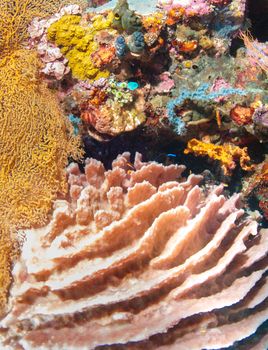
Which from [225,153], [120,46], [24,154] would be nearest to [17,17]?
[120,46]

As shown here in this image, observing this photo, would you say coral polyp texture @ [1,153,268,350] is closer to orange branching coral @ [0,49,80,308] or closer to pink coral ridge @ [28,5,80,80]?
orange branching coral @ [0,49,80,308]

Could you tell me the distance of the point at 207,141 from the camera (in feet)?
10.8

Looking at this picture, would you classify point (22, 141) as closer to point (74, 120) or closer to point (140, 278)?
point (74, 120)

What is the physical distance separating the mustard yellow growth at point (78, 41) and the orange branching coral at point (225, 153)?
1.01 metres

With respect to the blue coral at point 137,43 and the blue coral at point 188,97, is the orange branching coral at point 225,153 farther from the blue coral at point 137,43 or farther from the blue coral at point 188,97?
the blue coral at point 137,43

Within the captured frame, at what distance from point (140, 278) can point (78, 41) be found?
6.43 ft

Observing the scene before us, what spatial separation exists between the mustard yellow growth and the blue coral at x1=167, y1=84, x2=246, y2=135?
616mm

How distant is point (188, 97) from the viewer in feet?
10.2

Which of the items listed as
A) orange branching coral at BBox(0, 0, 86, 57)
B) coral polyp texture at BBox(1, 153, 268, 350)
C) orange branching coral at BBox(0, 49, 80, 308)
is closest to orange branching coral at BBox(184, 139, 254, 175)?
coral polyp texture at BBox(1, 153, 268, 350)

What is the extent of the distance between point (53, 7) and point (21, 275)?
2.18 metres

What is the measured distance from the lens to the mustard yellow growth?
3066 mm

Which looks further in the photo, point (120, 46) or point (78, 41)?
point (78, 41)

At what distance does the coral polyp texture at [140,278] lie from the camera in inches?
91.4

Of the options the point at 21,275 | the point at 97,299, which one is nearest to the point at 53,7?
the point at 21,275
